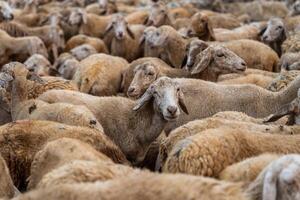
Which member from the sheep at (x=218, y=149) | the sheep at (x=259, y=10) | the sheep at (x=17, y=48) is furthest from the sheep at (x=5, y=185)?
the sheep at (x=259, y=10)

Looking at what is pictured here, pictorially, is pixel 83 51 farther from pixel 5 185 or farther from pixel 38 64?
pixel 5 185

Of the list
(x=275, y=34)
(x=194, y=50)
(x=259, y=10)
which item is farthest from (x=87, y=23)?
(x=259, y=10)

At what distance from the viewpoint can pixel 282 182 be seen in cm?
430

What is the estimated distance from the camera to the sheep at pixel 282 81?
8.61 metres

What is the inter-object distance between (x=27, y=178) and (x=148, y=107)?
6.51ft

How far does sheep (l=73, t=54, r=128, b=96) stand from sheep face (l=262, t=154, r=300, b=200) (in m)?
5.81

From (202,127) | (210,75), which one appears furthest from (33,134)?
(210,75)

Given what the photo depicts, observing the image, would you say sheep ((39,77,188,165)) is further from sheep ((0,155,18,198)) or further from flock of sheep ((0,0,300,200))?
sheep ((0,155,18,198))

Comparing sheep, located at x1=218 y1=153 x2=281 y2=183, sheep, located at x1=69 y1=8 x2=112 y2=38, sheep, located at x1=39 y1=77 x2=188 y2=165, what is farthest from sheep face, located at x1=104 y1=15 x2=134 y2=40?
sheep, located at x1=218 y1=153 x2=281 y2=183

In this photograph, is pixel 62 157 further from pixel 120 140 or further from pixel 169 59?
pixel 169 59

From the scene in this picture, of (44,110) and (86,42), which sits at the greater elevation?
(44,110)

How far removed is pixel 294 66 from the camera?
30.8 ft

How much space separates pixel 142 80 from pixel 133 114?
4.19 feet

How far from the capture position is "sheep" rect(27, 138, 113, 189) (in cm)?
527
